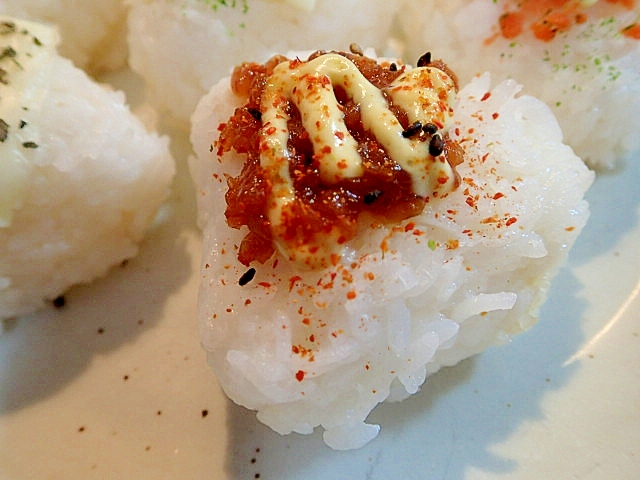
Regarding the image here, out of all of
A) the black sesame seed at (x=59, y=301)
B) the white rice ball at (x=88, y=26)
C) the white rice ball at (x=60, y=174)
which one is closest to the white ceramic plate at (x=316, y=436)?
the black sesame seed at (x=59, y=301)

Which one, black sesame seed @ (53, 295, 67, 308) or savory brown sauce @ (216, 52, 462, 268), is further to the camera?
black sesame seed @ (53, 295, 67, 308)

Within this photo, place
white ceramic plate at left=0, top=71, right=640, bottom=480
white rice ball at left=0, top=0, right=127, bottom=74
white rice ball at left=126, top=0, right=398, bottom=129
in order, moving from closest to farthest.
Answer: white ceramic plate at left=0, top=71, right=640, bottom=480, white rice ball at left=126, top=0, right=398, bottom=129, white rice ball at left=0, top=0, right=127, bottom=74

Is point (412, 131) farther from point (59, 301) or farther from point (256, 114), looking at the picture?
point (59, 301)

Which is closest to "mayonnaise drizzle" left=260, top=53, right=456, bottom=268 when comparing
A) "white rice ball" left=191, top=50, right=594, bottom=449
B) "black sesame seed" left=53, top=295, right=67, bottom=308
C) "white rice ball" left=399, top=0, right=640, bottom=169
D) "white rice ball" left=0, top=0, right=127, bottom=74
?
"white rice ball" left=191, top=50, right=594, bottom=449

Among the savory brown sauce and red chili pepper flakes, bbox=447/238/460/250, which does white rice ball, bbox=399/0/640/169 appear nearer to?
the savory brown sauce

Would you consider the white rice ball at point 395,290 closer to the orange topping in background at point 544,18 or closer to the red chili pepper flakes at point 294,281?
the red chili pepper flakes at point 294,281

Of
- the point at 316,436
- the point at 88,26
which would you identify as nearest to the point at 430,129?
the point at 316,436

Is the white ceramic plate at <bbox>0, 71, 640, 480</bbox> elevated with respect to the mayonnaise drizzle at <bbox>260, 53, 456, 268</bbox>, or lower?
lower
